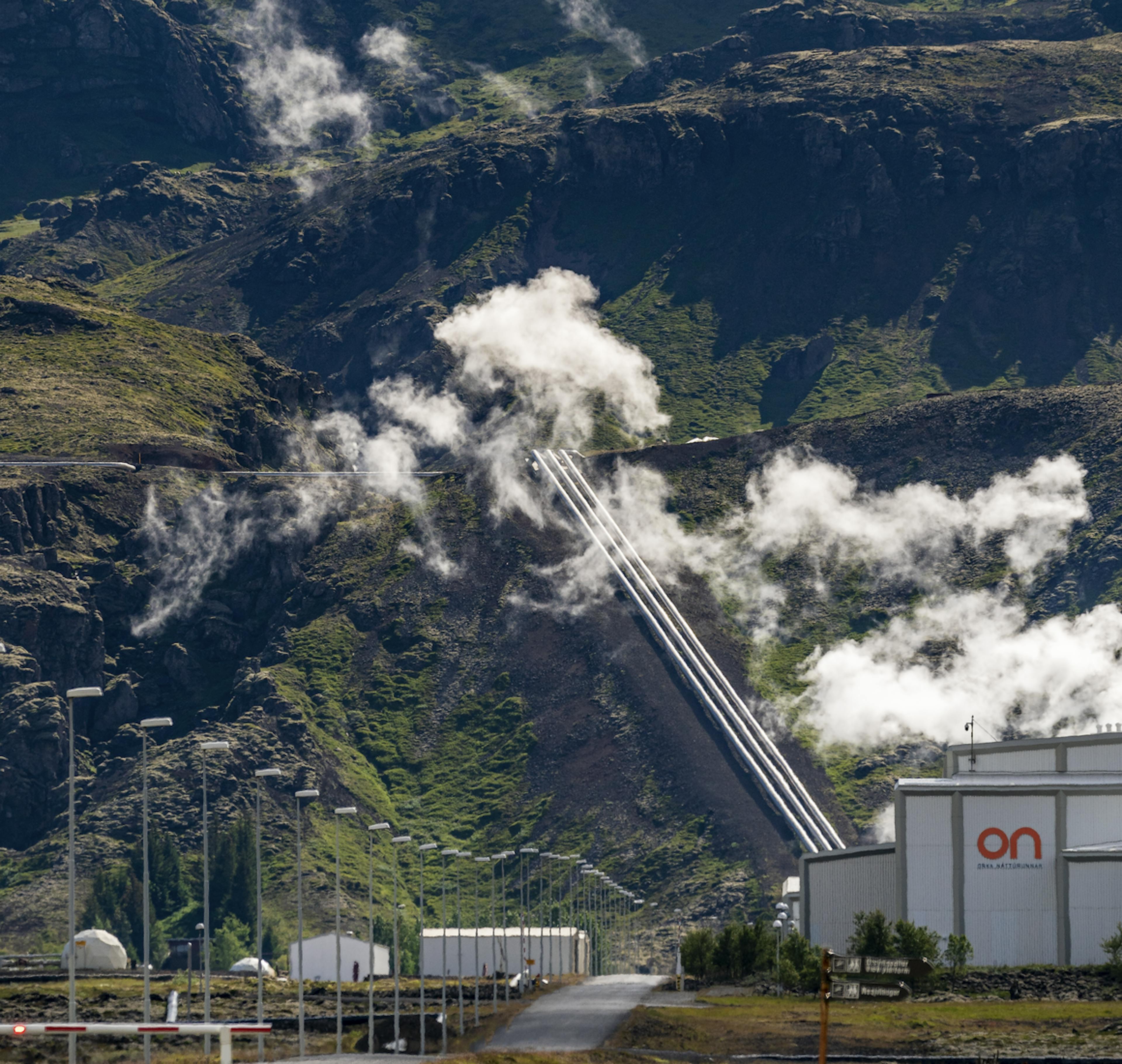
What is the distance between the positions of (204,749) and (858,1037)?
32.7 metres

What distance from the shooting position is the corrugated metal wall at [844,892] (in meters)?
132

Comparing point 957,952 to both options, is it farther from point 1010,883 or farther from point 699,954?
point 699,954

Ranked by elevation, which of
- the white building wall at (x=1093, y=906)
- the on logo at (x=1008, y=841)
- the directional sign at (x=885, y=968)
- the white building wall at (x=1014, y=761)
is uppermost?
the white building wall at (x=1014, y=761)

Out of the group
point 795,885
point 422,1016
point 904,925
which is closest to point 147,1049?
point 422,1016

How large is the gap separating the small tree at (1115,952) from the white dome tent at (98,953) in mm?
83221

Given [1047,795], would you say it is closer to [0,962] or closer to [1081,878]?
[1081,878]

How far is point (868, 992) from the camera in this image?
110 metres

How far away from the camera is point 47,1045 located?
101312mm

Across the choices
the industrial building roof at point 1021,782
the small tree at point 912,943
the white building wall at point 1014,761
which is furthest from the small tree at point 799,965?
the white building wall at point 1014,761

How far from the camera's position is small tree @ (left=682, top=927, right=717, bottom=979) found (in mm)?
147125

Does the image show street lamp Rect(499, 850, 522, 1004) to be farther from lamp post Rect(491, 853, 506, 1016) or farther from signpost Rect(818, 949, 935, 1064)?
signpost Rect(818, 949, 935, 1064)

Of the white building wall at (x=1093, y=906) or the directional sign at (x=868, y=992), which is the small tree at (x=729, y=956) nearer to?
the white building wall at (x=1093, y=906)

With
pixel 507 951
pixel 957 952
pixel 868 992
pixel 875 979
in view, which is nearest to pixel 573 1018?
pixel 868 992

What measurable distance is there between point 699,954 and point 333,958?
39.4 meters
